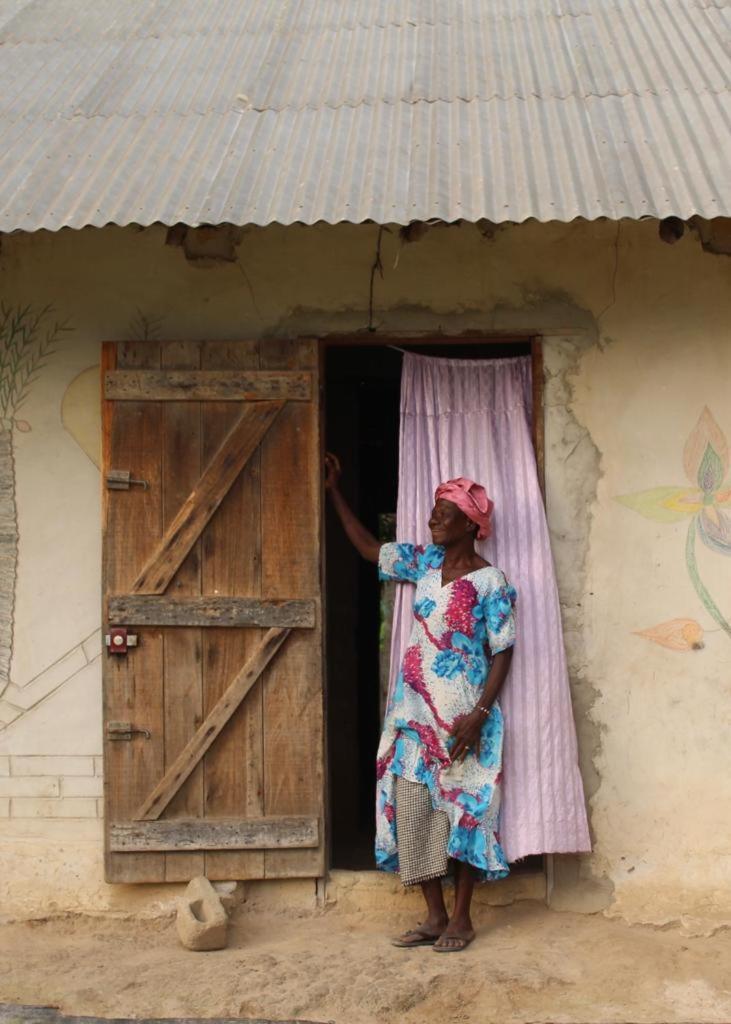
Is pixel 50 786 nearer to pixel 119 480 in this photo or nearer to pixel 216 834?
pixel 216 834

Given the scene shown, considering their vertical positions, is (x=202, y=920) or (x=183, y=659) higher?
(x=183, y=659)

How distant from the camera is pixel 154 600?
16.7ft

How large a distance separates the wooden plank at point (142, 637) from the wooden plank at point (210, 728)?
0.21 ft

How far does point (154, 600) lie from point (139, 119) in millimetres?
1994

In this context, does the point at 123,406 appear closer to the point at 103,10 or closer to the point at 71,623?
the point at 71,623

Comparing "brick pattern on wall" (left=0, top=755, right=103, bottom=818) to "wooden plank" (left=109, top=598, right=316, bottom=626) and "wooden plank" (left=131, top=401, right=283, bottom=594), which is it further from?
"wooden plank" (left=131, top=401, right=283, bottom=594)

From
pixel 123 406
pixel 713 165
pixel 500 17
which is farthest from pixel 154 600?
pixel 500 17

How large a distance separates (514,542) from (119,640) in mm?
1622

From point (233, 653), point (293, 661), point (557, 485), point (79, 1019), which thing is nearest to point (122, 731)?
point (233, 653)

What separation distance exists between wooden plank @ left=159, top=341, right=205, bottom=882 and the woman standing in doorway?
757 millimetres

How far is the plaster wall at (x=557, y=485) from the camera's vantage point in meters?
5.08

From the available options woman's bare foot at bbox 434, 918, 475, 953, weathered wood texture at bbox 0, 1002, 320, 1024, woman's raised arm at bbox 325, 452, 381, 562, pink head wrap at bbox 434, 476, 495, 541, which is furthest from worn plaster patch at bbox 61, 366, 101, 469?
woman's bare foot at bbox 434, 918, 475, 953

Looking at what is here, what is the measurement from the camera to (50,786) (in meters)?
5.24

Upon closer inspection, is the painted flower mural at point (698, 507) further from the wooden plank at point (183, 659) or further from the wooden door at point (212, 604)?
the wooden plank at point (183, 659)
